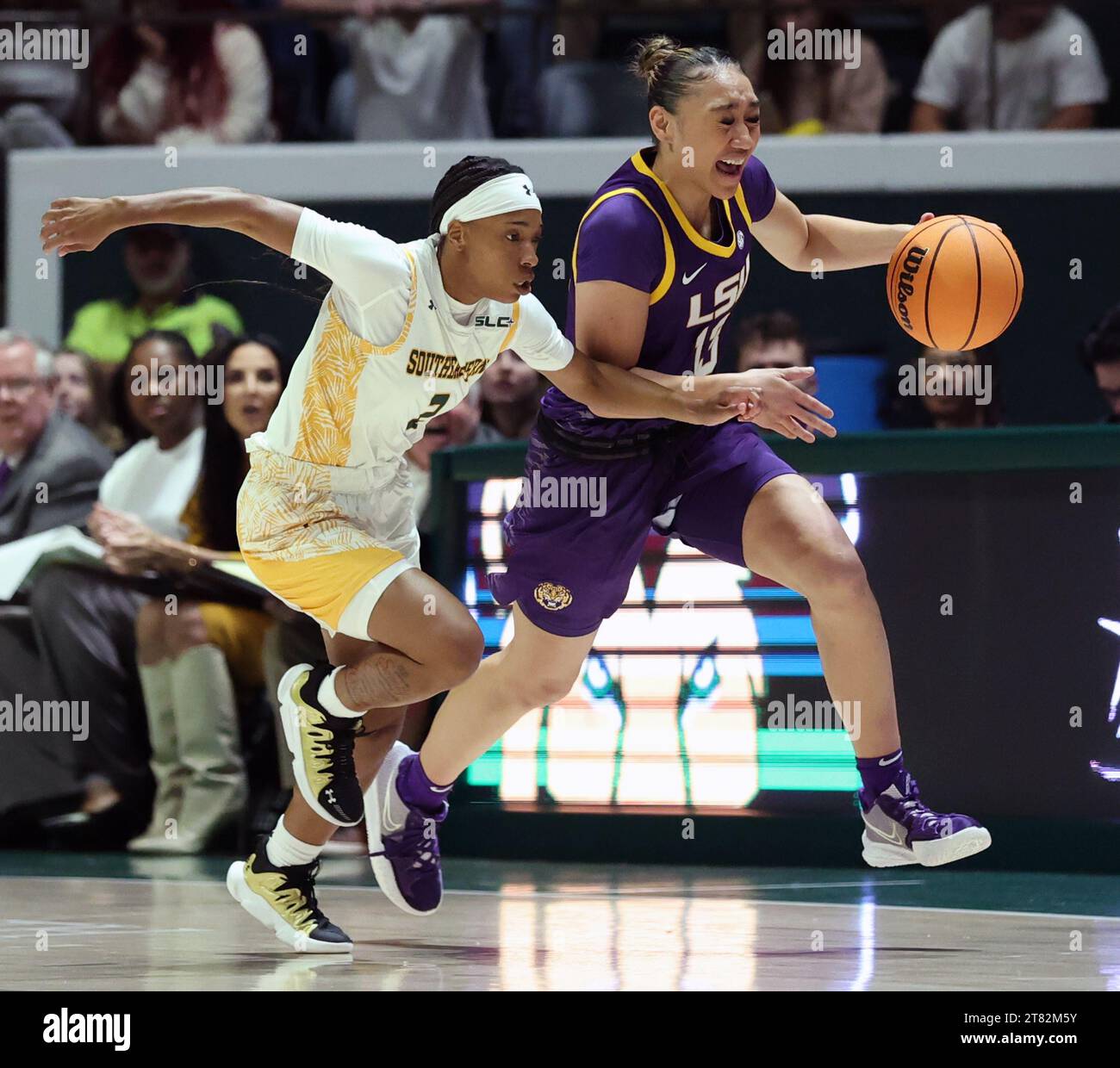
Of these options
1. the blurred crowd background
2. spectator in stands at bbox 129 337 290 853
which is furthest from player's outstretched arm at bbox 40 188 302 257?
the blurred crowd background

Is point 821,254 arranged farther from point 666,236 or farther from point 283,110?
point 283,110

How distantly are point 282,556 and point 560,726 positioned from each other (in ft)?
8.12

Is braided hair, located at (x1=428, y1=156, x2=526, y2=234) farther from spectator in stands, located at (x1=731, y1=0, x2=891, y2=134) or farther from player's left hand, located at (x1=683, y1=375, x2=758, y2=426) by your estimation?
spectator in stands, located at (x1=731, y1=0, x2=891, y2=134)

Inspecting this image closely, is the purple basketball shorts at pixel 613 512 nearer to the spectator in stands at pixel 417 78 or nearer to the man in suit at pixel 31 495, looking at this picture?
the man in suit at pixel 31 495

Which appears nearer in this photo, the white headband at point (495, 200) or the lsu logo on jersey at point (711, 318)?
the white headband at point (495, 200)

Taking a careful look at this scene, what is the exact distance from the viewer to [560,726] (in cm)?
714

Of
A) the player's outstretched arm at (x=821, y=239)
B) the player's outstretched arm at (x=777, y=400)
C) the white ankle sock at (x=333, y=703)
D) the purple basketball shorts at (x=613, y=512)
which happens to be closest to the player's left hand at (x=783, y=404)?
the player's outstretched arm at (x=777, y=400)

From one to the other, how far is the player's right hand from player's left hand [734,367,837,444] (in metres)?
1.50

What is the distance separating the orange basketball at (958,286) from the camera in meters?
5.08

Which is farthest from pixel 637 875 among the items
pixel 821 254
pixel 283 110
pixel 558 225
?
pixel 283 110

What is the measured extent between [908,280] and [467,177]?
1225 millimetres

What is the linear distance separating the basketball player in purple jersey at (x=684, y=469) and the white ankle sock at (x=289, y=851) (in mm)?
449

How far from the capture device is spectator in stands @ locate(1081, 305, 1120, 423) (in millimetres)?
7289

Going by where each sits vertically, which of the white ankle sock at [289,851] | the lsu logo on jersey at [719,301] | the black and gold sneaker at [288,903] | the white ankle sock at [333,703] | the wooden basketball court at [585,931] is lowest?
the wooden basketball court at [585,931]
